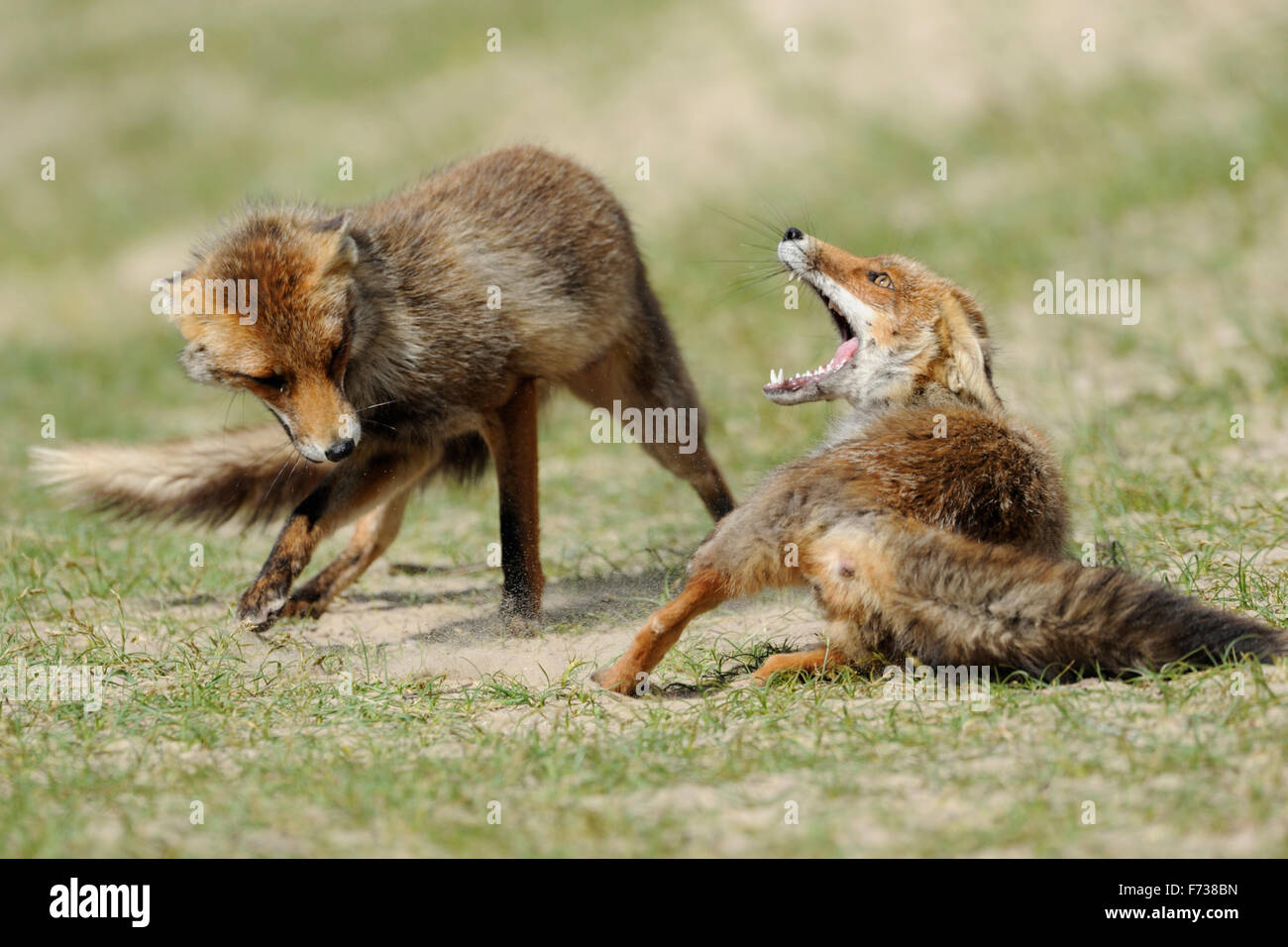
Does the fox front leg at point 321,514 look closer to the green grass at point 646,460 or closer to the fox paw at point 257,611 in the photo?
the fox paw at point 257,611

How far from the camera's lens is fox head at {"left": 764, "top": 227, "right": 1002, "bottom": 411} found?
5156 mm

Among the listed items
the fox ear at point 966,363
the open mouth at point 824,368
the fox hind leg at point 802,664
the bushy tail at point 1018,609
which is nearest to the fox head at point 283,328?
the open mouth at point 824,368

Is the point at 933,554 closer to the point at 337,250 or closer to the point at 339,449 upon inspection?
the point at 339,449

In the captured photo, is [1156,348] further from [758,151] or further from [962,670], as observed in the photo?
[758,151]

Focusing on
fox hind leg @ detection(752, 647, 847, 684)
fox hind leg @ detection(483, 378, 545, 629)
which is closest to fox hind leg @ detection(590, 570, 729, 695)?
fox hind leg @ detection(752, 647, 847, 684)

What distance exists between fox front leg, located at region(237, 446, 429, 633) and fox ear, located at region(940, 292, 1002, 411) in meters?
2.42

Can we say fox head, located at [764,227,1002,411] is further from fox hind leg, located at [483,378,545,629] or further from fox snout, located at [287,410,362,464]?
fox snout, located at [287,410,362,464]

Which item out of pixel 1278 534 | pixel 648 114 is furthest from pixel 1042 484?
pixel 648 114

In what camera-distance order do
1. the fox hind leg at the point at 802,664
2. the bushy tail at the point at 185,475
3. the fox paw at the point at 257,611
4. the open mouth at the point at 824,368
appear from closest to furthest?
the fox hind leg at the point at 802,664 < the open mouth at the point at 824,368 < the fox paw at the point at 257,611 < the bushy tail at the point at 185,475

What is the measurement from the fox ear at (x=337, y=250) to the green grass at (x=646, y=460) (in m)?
1.53

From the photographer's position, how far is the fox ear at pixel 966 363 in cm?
507

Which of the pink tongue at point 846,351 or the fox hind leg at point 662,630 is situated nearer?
the fox hind leg at point 662,630

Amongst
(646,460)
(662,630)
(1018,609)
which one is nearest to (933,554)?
(1018,609)
